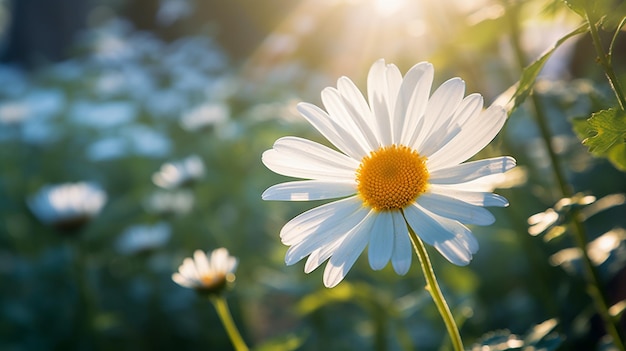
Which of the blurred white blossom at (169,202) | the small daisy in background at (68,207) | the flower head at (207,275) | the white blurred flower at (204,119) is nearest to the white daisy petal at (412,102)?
the flower head at (207,275)

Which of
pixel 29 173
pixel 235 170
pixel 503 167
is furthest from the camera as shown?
pixel 29 173

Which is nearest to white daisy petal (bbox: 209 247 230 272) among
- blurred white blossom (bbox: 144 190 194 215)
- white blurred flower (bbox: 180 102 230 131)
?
blurred white blossom (bbox: 144 190 194 215)

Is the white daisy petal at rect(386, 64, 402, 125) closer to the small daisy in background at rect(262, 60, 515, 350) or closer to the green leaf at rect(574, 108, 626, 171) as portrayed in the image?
the small daisy in background at rect(262, 60, 515, 350)

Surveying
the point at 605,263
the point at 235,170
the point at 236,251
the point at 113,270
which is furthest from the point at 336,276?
the point at 235,170

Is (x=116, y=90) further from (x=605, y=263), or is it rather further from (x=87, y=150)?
(x=605, y=263)

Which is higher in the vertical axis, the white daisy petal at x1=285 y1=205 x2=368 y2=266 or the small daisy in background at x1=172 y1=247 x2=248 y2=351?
the small daisy in background at x1=172 y1=247 x2=248 y2=351

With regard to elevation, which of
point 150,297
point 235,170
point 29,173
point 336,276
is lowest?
point 336,276

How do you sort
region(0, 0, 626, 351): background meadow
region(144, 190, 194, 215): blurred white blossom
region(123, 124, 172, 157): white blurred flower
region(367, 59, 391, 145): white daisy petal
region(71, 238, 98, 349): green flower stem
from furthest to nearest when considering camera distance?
region(123, 124, 172, 157): white blurred flower, region(144, 190, 194, 215): blurred white blossom, region(71, 238, 98, 349): green flower stem, region(0, 0, 626, 351): background meadow, region(367, 59, 391, 145): white daisy petal
